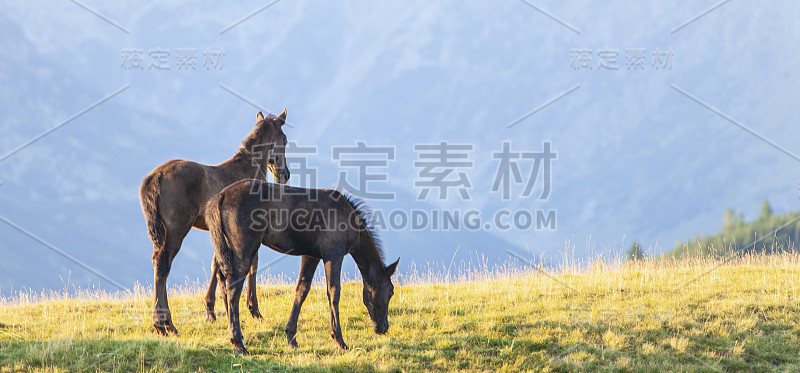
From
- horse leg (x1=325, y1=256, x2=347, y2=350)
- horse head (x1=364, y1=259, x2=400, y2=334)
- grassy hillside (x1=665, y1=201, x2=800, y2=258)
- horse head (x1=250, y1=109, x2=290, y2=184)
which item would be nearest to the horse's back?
horse head (x1=250, y1=109, x2=290, y2=184)

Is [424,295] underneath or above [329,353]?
above

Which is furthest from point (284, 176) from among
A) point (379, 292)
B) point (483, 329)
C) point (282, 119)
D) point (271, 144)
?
point (483, 329)

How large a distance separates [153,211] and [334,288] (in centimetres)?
388

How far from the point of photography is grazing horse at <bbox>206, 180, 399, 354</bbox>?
9.83 meters

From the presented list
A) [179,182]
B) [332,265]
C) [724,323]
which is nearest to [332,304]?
[332,265]

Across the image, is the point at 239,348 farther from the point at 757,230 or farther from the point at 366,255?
the point at 757,230

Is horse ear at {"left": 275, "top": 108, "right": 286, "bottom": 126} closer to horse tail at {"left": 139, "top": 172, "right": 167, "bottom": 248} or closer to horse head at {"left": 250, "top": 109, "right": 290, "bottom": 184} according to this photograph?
horse head at {"left": 250, "top": 109, "right": 290, "bottom": 184}

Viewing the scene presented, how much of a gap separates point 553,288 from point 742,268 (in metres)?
6.24

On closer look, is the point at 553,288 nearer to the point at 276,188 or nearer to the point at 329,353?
the point at 329,353

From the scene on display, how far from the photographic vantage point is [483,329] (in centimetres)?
1173

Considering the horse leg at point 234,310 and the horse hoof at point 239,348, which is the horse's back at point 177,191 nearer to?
the horse leg at point 234,310

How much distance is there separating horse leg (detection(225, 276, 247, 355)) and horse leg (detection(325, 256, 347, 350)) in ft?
4.62

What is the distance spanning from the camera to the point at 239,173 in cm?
1312

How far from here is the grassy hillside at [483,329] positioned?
32.2ft
